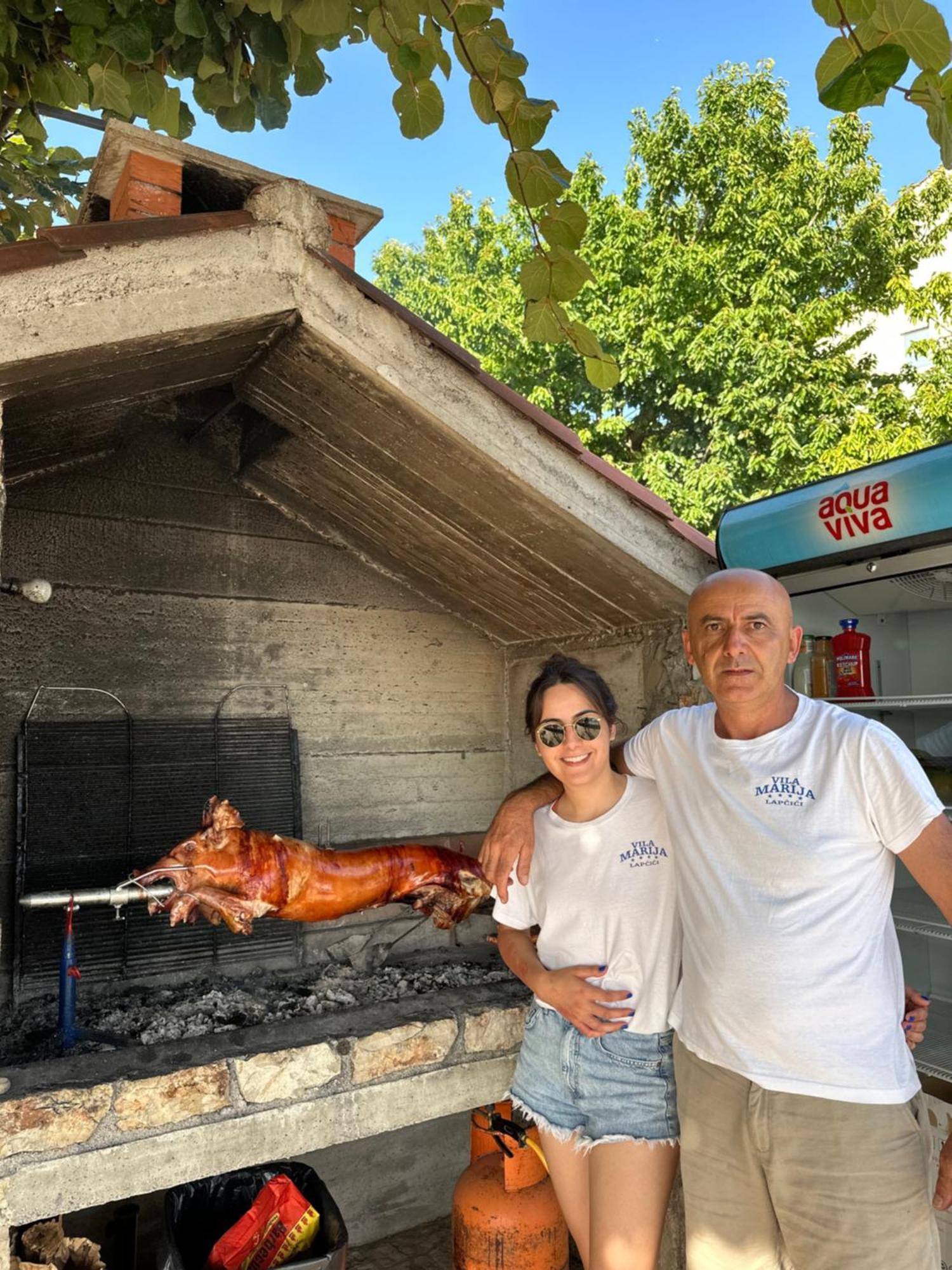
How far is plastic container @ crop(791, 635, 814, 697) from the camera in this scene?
3865mm

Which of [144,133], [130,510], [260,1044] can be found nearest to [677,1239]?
[260,1044]

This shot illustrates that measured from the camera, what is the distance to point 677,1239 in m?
3.35

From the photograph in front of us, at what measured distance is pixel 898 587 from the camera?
3666 millimetres

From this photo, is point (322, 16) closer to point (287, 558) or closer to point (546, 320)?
point (546, 320)

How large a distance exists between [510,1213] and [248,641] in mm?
2533

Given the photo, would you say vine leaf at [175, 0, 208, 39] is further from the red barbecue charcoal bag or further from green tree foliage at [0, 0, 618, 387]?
the red barbecue charcoal bag

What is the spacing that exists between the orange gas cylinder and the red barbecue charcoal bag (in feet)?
2.03

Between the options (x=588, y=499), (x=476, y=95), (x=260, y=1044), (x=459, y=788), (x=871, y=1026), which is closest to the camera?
(x=476, y=95)

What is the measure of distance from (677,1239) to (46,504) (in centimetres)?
377

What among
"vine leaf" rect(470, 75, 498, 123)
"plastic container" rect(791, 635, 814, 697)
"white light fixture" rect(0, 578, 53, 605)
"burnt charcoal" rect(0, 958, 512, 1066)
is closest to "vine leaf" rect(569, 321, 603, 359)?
"vine leaf" rect(470, 75, 498, 123)

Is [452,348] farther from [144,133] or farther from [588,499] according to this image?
[144,133]

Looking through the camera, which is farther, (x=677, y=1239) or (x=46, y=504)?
(x=46, y=504)

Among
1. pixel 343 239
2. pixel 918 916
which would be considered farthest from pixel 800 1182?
pixel 343 239

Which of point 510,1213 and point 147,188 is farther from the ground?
point 147,188
